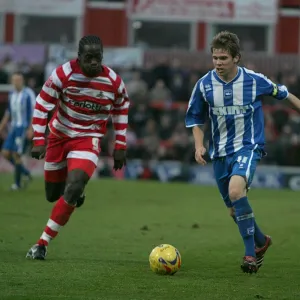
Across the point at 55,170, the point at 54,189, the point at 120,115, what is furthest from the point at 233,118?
the point at 54,189

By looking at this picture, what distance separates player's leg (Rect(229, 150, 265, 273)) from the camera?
8.95 m

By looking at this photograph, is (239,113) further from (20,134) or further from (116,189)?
(116,189)

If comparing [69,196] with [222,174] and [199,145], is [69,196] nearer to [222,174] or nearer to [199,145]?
[199,145]

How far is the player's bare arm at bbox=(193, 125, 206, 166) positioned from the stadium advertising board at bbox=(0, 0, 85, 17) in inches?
904

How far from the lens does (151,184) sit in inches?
931

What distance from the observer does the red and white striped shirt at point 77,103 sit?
32.1ft

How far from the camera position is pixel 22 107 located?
771 inches

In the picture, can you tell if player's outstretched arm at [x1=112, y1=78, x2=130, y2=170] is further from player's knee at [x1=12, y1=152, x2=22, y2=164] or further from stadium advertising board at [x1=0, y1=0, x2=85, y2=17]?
stadium advertising board at [x1=0, y1=0, x2=85, y2=17]

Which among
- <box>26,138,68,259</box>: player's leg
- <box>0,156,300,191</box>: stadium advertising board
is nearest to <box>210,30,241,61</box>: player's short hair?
<box>26,138,68,259</box>: player's leg

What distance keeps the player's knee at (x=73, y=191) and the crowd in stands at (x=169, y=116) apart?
15153mm

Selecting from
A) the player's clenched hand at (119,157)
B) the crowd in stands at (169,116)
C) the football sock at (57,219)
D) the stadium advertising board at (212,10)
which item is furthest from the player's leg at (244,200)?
the stadium advertising board at (212,10)

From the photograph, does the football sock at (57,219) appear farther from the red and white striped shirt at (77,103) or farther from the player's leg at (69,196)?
the red and white striped shirt at (77,103)

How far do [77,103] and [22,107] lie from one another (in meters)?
9.86

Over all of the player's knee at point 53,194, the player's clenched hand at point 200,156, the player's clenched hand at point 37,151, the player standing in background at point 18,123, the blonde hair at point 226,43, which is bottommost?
the player standing in background at point 18,123
